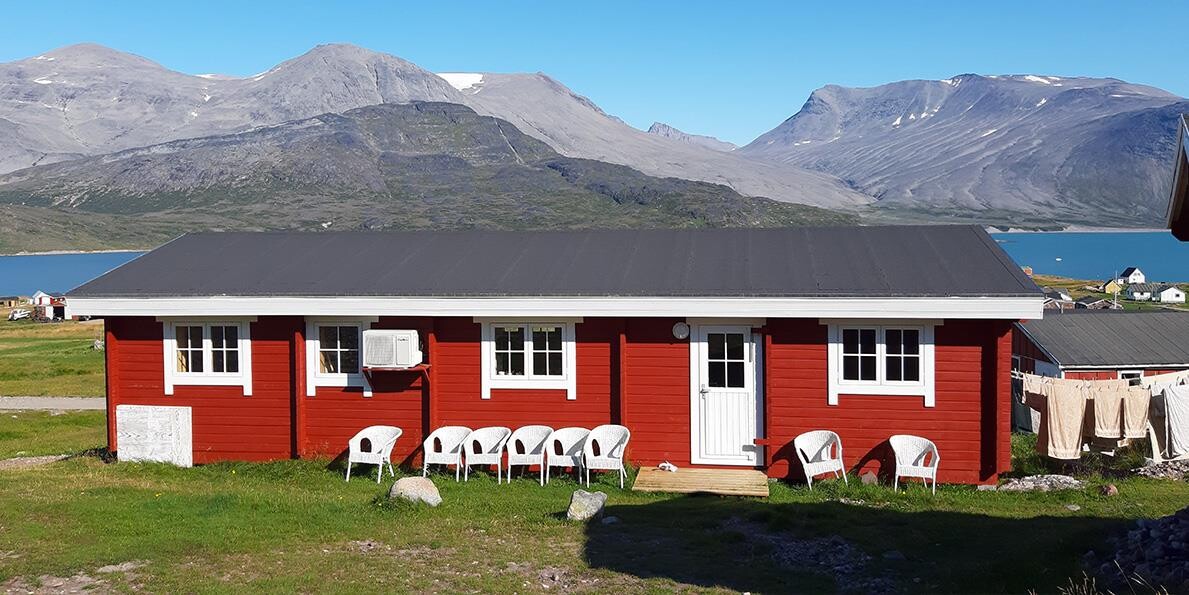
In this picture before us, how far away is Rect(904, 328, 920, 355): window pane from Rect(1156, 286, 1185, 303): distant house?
101m

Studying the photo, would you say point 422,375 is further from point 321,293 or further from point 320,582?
point 320,582

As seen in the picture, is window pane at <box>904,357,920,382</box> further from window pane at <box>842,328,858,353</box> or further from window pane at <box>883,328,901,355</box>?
window pane at <box>842,328,858,353</box>

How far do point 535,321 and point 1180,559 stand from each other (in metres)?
9.69

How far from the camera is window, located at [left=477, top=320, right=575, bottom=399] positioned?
15734mm

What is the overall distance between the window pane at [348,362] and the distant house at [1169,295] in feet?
344

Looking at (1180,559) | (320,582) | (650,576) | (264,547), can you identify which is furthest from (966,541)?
(264,547)

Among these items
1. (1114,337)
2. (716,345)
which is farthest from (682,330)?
(1114,337)

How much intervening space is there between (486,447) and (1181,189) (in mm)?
10376

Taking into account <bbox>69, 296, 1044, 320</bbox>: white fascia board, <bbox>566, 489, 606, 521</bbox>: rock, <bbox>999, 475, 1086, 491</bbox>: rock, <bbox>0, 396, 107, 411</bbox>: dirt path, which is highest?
<bbox>69, 296, 1044, 320</bbox>: white fascia board

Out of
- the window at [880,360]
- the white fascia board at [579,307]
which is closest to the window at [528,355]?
the white fascia board at [579,307]

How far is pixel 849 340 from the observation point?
49.5ft

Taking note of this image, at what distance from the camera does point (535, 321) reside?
15789mm

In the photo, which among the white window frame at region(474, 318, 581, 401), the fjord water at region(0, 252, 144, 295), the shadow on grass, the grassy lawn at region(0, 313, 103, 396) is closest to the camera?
the shadow on grass

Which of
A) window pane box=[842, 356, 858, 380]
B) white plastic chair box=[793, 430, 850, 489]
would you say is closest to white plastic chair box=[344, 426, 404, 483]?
white plastic chair box=[793, 430, 850, 489]
